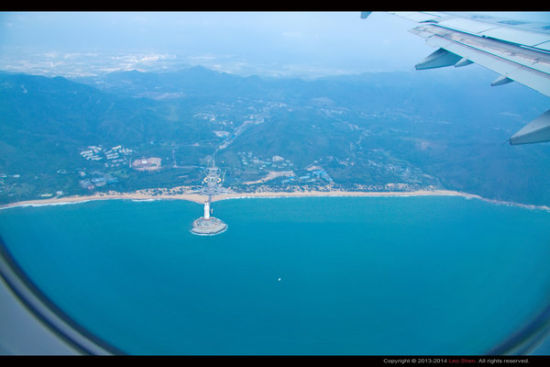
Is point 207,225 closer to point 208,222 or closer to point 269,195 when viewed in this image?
point 208,222

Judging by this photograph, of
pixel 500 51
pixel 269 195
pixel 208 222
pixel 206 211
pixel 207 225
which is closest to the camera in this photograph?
pixel 500 51

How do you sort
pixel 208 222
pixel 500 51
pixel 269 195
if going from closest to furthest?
pixel 500 51 → pixel 208 222 → pixel 269 195

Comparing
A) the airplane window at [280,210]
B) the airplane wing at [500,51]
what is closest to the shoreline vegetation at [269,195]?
the airplane window at [280,210]

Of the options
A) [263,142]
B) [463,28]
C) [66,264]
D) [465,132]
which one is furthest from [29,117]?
[465,132]

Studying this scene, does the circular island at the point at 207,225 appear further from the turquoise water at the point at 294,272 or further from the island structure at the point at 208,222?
the turquoise water at the point at 294,272

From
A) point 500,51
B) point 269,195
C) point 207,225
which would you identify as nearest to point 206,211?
point 207,225

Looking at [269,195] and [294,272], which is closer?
[294,272]
